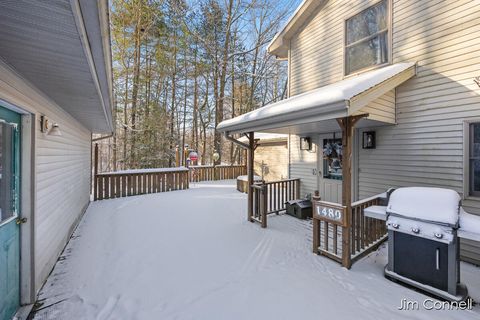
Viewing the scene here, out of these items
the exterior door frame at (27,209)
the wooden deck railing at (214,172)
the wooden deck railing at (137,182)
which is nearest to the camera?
the exterior door frame at (27,209)

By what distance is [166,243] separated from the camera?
4129 mm

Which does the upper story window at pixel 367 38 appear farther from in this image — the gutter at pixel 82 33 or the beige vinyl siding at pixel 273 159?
the gutter at pixel 82 33

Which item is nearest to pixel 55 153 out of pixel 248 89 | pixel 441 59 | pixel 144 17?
pixel 441 59

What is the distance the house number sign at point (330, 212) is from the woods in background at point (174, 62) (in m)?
11.1

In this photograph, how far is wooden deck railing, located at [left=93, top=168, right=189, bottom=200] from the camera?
7.89 meters

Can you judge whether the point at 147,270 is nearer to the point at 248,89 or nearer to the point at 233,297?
the point at 233,297

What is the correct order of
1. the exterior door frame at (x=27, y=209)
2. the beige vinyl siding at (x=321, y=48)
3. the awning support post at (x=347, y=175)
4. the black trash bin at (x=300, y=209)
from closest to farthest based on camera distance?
the exterior door frame at (x=27, y=209) → the awning support post at (x=347, y=175) → the beige vinyl siding at (x=321, y=48) → the black trash bin at (x=300, y=209)

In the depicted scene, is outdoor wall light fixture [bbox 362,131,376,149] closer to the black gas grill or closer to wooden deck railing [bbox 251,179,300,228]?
the black gas grill

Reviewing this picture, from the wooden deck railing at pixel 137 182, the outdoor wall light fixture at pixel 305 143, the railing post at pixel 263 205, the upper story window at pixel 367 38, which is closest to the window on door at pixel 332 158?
the outdoor wall light fixture at pixel 305 143

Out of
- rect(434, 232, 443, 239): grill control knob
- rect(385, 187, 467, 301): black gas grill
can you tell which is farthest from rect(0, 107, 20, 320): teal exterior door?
rect(434, 232, 443, 239): grill control knob

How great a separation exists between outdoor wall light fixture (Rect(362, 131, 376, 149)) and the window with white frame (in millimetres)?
1422

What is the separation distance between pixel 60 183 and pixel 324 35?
6.60 metres

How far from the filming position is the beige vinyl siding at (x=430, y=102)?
349 centimetres

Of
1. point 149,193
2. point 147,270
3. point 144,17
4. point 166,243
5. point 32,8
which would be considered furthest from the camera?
point 144,17
